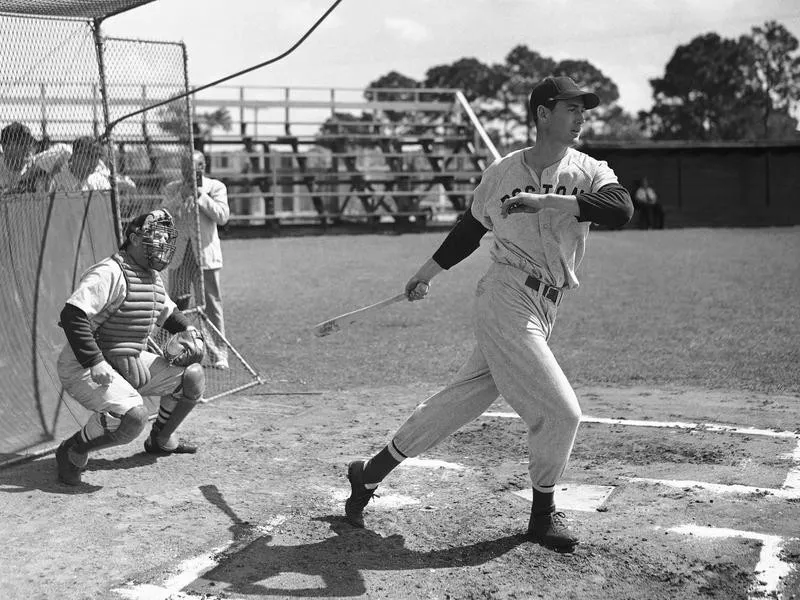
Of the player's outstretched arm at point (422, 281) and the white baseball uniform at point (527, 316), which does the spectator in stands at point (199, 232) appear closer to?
the player's outstretched arm at point (422, 281)

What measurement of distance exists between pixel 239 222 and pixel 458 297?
14619mm

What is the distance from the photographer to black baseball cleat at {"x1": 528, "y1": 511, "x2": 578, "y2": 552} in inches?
162

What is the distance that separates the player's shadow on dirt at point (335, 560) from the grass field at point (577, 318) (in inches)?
141

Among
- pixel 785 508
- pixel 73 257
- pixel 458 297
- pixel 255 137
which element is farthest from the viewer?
pixel 255 137

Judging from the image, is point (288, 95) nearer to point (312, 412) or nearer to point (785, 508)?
point (312, 412)

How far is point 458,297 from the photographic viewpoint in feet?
44.3

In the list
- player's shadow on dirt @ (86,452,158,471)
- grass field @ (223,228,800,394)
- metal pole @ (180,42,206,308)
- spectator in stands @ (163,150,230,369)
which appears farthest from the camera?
grass field @ (223,228,800,394)

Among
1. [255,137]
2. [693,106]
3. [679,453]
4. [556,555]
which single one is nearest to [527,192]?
[556,555]

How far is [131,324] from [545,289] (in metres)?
2.44

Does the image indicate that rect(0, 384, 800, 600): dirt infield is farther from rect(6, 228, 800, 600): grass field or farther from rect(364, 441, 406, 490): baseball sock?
rect(364, 441, 406, 490): baseball sock

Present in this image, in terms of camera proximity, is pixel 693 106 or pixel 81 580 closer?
pixel 81 580

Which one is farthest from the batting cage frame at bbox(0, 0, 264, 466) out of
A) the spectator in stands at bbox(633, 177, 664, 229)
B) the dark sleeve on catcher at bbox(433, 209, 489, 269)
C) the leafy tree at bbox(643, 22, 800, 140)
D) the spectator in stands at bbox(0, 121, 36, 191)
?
the leafy tree at bbox(643, 22, 800, 140)

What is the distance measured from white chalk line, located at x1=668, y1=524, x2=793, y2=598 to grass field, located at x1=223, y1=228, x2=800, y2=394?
11.3ft

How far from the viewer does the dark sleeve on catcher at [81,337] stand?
5.00 meters
